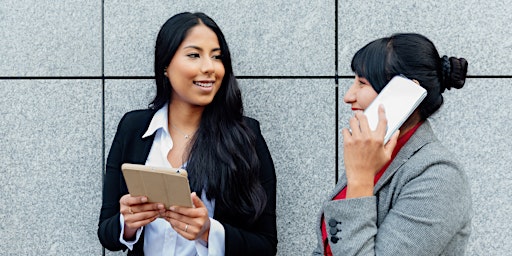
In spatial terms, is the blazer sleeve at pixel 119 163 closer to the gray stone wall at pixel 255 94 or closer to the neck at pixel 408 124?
the gray stone wall at pixel 255 94

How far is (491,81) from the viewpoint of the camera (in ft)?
13.5

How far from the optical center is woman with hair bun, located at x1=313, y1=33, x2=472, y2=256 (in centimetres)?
222

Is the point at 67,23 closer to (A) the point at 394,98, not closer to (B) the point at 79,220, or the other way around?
(B) the point at 79,220

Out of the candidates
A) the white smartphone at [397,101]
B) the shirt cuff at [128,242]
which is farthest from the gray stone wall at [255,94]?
the white smartphone at [397,101]

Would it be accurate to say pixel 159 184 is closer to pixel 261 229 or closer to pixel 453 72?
pixel 261 229

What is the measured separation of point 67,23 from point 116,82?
1.49 ft

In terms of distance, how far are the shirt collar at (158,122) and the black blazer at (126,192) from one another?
28 millimetres

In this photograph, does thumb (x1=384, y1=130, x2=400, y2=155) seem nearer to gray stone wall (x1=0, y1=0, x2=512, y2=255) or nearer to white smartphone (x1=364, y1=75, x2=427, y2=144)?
white smartphone (x1=364, y1=75, x2=427, y2=144)

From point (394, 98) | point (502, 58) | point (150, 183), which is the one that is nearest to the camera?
point (394, 98)

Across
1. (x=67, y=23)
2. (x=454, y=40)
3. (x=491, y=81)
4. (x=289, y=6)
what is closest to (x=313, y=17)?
(x=289, y=6)

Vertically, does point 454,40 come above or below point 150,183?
above

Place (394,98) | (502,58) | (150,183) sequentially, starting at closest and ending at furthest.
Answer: (394,98), (150,183), (502,58)

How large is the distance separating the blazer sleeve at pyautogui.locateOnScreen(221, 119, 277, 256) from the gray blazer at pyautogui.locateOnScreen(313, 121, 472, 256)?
0.91 meters

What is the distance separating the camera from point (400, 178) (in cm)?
234
